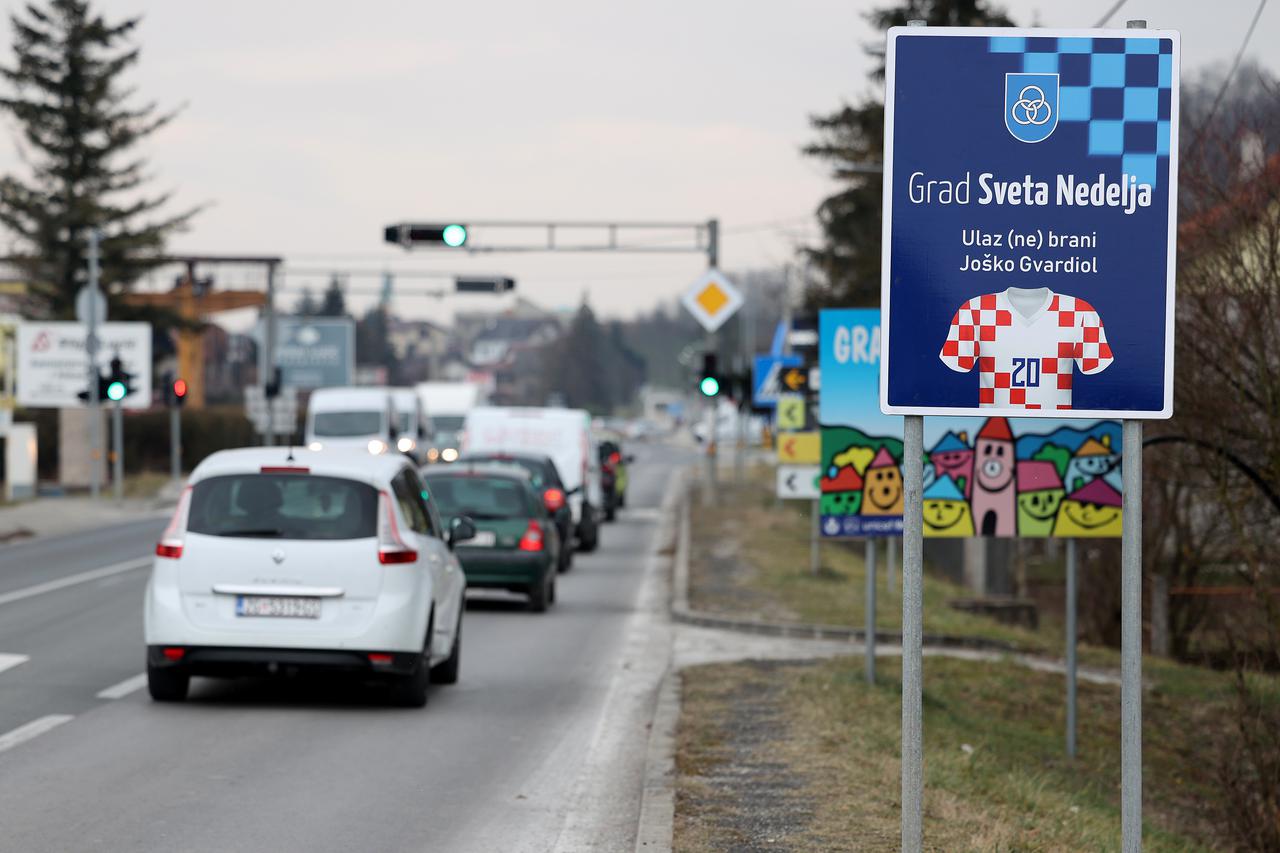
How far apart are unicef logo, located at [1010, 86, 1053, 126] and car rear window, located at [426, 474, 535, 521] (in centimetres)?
1487

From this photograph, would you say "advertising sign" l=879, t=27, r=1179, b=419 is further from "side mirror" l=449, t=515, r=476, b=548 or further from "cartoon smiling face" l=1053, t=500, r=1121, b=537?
"side mirror" l=449, t=515, r=476, b=548

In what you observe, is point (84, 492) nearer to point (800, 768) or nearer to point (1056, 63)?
point (800, 768)

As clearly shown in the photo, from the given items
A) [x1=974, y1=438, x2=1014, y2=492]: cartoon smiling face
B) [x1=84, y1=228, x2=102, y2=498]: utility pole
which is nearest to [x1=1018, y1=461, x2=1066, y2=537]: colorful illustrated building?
[x1=974, y1=438, x2=1014, y2=492]: cartoon smiling face

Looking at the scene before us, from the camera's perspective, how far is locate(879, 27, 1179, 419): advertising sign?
6.02m

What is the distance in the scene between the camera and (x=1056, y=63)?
602 centimetres

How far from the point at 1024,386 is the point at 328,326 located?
85.5m

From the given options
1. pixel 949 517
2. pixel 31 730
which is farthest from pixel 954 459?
pixel 31 730

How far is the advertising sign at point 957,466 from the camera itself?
1379cm

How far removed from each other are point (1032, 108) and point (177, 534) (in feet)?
24.9

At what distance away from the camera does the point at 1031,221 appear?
19.8 ft

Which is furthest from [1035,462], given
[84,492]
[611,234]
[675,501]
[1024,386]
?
[84,492]

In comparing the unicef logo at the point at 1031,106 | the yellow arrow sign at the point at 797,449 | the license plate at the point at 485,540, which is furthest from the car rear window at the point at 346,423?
the unicef logo at the point at 1031,106

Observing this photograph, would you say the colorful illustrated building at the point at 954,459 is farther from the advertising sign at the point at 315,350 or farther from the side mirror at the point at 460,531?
the advertising sign at the point at 315,350

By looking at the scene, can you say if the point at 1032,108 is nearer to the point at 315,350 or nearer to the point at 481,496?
the point at 481,496
